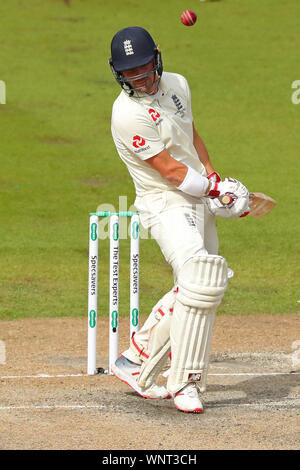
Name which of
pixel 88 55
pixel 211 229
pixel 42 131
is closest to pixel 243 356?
pixel 211 229

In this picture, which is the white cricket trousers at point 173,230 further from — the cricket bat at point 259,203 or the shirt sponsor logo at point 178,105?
the shirt sponsor logo at point 178,105

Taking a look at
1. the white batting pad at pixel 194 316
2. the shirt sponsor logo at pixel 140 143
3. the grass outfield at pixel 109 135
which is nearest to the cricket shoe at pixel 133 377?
the white batting pad at pixel 194 316

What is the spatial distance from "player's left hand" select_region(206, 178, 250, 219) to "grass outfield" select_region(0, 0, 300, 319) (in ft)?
12.9

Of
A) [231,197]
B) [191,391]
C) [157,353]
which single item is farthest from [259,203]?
[191,391]

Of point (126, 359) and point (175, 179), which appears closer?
point (175, 179)

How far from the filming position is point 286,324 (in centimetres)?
857

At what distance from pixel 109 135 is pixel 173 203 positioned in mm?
12027

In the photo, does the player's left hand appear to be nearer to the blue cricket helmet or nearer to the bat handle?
the bat handle

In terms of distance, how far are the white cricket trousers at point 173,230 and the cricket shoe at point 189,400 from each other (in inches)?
16.3

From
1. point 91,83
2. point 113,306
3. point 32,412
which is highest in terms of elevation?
point 91,83

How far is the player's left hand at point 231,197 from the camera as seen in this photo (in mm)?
5340

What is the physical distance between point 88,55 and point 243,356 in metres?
14.9

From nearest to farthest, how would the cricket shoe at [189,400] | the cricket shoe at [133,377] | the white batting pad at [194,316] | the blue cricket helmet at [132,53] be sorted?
the white batting pad at [194,316], the cricket shoe at [189,400], the blue cricket helmet at [132,53], the cricket shoe at [133,377]

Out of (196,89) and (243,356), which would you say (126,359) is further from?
(196,89)
